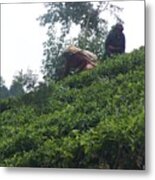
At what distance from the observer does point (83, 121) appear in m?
1.88

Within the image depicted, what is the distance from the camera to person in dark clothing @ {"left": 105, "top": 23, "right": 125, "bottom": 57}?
1.88 metres

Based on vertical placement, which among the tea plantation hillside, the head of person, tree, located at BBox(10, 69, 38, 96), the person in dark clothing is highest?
the head of person

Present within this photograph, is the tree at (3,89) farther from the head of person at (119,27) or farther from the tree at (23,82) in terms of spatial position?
the head of person at (119,27)

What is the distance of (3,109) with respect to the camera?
1.96 m

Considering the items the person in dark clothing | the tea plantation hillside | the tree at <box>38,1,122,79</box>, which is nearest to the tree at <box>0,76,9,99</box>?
the tea plantation hillside

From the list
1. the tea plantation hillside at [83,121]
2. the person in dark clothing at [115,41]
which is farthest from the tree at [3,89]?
the person in dark clothing at [115,41]

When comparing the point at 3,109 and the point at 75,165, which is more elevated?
the point at 3,109

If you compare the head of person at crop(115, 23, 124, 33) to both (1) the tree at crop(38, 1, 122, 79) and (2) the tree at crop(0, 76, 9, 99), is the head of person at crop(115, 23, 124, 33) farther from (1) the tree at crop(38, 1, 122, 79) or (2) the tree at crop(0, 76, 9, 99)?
(2) the tree at crop(0, 76, 9, 99)

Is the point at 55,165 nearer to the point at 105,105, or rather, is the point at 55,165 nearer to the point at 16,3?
the point at 105,105

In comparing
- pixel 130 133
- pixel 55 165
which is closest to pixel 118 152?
pixel 130 133

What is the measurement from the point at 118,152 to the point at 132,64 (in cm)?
34

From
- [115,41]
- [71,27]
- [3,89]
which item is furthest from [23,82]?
[115,41]

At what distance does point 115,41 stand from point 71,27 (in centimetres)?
18

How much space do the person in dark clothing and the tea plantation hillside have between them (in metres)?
0.03
